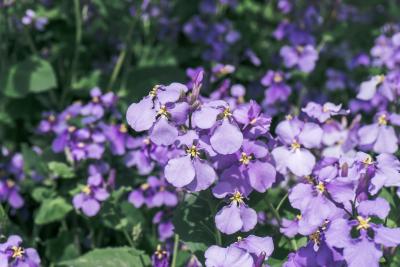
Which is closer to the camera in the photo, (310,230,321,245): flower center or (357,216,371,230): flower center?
(357,216,371,230): flower center

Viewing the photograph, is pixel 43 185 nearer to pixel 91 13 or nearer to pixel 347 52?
pixel 91 13

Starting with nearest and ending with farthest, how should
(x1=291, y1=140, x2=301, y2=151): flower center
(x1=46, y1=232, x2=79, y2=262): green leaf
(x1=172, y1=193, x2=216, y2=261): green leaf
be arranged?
(x1=172, y1=193, x2=216, y2=261): green leaf < (x1=291, y1=140, x2=301, y2=151): flower center < (x1=46, y1=232, x2=79, y2=262): green leaf

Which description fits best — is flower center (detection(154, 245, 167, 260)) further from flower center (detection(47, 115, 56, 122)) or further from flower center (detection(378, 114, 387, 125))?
flower center (detection(47, 115, 56, 122))

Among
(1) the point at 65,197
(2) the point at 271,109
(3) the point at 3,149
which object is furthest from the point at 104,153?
(2) the point at 271,109

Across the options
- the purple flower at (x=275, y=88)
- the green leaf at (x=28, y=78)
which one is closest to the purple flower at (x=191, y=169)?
the purple flower at (x=275, y=88)

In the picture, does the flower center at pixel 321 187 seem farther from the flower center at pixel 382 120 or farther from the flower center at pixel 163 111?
the flower center at pixel 382 120

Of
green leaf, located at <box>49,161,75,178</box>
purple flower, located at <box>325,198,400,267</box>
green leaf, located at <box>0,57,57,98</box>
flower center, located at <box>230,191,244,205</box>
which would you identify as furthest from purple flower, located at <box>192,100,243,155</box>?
green leaf, located at <box>0,57,57,98</box>
